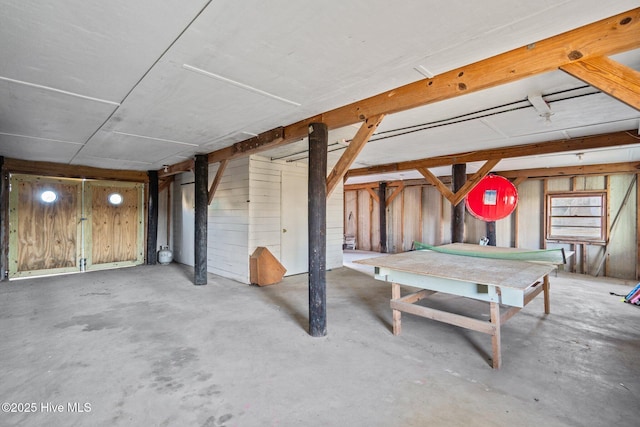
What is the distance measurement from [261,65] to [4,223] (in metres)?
6.69

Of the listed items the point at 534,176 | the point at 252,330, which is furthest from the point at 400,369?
the point at 534,176

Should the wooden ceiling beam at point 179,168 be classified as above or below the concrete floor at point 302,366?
above

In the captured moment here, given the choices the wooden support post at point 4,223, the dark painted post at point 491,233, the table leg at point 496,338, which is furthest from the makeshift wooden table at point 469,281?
the wooden support post at point 4,223

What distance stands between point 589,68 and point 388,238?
8.82 metres

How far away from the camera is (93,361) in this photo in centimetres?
253

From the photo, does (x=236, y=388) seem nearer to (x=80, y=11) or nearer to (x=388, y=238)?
(x=80, y=11)

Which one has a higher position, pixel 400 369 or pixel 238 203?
pixel 238 203

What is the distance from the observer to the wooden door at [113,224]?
6699 millimetres

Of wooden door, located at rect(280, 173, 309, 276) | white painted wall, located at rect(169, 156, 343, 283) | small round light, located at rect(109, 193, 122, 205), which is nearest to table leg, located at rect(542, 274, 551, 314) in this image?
wooden door, located at rect(280, 173, 309, 276)

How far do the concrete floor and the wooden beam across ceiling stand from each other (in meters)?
2.14

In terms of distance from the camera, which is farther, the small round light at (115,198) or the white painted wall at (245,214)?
the small round light at (115,198)

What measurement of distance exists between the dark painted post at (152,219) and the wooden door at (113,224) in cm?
20

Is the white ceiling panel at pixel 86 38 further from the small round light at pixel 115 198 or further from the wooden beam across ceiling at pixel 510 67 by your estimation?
the small round light at pixel 115 198

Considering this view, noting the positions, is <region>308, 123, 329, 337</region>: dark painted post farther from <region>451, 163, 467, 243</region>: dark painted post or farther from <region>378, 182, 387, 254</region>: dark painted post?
<region>378, 182, 387, 254</region>: dark painted post
